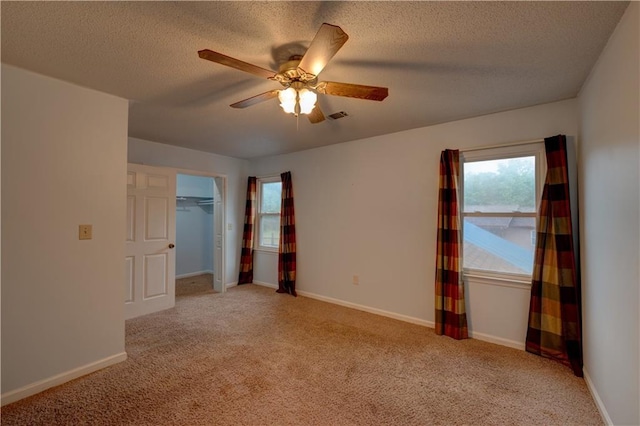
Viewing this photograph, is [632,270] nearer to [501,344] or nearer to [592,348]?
[592,348]

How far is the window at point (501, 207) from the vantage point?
2682mm

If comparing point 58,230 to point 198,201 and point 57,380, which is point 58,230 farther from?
point 198,201

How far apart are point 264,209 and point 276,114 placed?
2.47 metres

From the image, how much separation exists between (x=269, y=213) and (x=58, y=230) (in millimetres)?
3059

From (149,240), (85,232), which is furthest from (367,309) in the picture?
(85,232)

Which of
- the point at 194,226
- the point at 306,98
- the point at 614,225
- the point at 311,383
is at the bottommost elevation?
the point at 311,383

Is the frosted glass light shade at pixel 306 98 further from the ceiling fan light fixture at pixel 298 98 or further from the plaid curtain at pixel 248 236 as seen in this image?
the plaid curtain at pixel 248 236

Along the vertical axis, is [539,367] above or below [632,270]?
below

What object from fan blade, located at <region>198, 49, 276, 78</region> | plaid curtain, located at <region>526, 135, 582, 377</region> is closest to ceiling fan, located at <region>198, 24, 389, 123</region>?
fan blade, located at <region>198, 49, 276, 78</region>

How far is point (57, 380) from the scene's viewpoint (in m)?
2.09

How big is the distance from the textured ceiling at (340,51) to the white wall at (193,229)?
10.1 feet

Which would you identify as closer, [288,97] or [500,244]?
[288,97]

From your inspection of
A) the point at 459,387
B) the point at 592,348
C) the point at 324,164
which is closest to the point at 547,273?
the point at 592,348

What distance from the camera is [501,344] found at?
2738 millimetres
